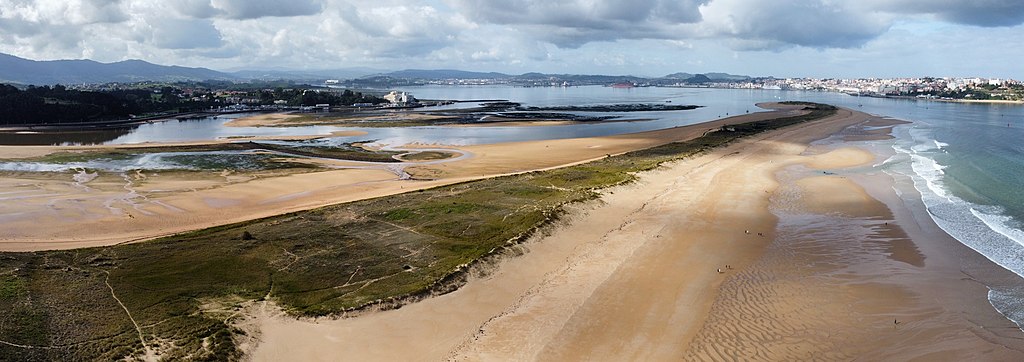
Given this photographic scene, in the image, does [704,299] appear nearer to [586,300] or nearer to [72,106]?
[586,300]

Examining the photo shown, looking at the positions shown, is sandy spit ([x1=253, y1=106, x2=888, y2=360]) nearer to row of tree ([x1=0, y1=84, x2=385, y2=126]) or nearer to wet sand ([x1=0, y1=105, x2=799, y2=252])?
wet sand ([x1=0, y1=105, x2=799, y2=252])

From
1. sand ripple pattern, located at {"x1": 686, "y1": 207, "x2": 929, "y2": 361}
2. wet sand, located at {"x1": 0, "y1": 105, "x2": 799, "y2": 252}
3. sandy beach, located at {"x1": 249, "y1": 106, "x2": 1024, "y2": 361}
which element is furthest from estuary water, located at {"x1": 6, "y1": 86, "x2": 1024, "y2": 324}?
wet sand, located at {"x1": 0, "y1": 105, "x2": 799, "y2": 252}

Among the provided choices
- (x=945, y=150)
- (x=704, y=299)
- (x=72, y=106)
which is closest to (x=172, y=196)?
(x=704, y=299)

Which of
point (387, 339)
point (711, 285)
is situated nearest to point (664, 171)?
point (711, 285)

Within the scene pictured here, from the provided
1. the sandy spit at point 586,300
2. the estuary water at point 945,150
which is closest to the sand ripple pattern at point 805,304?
the sandy spit at point 586,300

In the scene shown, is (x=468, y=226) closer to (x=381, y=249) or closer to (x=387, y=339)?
(x=381, y=249)

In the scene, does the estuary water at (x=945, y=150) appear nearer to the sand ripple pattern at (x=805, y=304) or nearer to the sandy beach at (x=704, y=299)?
the sandy beach at (x=704, y=299)
